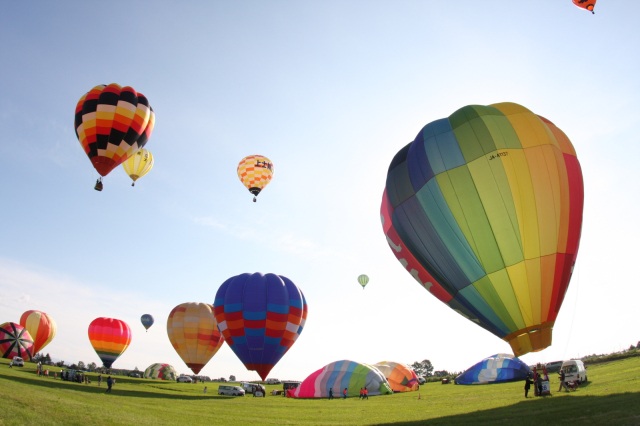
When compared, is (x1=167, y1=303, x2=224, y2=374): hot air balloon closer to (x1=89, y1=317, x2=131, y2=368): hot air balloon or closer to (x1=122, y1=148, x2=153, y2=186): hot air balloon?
(x1=89, y1=317, x2=131, y2=368): hot air balloon

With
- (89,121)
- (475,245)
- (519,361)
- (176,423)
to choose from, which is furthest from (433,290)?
(89,121)

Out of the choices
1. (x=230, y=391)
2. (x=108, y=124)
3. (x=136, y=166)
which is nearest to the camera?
(x=108, y=124)

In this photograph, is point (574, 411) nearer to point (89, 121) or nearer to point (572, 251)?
point (572, 251)

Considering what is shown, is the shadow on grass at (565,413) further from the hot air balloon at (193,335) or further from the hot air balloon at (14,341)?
the hot air balloon at (14,341)

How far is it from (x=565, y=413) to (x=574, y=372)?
10.6 metres

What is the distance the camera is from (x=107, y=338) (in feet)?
144

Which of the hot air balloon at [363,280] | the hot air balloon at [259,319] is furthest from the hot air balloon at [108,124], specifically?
the hot air balloon at [363,280]

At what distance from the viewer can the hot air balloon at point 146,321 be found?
58.7m

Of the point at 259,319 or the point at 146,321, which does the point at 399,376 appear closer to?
the point at 259,319

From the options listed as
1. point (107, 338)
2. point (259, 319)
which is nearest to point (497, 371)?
point (259, 319)

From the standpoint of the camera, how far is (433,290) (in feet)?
59.4

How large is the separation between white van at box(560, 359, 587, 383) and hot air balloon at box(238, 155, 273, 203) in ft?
81.8

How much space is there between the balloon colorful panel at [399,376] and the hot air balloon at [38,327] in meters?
36.7

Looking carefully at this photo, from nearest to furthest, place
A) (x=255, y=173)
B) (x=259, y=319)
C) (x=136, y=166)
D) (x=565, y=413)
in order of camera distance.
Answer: (x=565, y=413) < (x=259, y=319) < (x=136, y=166) < (x=255, y=173)
